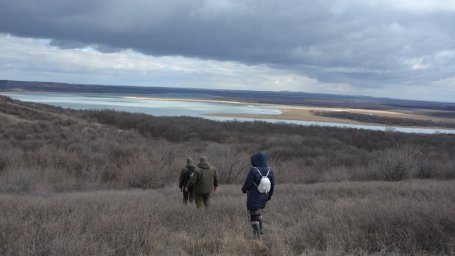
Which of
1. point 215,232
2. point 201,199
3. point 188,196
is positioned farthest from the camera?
point 188,196

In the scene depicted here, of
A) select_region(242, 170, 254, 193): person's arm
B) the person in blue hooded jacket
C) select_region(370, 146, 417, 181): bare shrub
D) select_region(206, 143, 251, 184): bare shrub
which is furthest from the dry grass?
select_region(370, 146, 417, 181): bare shrub

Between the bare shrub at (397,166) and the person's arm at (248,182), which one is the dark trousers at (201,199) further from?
the bare shrub at (397,166)

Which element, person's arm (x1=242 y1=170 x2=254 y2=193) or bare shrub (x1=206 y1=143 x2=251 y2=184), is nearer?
person's arm (x1=242 y1=170 x2=254 y2=193)

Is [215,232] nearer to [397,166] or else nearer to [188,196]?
[188,196]

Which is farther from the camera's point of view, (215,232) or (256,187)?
(256,187)

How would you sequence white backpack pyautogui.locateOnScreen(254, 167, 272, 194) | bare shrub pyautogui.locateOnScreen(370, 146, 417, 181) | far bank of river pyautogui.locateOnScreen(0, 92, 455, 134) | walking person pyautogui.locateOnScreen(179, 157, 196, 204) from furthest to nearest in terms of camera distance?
far bank of river pyautogui.locateOnScreen(0, 92, 455, 134)
bare shrub pyautogui.locateOnScreen(370, 146, 417, 181)
walking person pyautogui.locateOnScreen(179, 157, 196, 204)
white backpack pyautogui.locateOnScreen(254, 167, 272, 194)

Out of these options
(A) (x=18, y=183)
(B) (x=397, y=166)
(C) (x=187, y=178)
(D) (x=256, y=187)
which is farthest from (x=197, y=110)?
(D) (x=256, y=187)

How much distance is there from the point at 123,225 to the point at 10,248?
1.79 m

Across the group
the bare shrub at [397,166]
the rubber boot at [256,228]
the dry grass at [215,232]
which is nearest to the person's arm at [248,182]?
the rubber boot at [256,228]

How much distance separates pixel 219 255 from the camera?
6.17 metres

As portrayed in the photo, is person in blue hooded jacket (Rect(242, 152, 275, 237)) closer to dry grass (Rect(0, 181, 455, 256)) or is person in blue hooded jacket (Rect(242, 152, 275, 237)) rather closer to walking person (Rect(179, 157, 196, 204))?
dry grass (Rect(0, 181, 455, 256))

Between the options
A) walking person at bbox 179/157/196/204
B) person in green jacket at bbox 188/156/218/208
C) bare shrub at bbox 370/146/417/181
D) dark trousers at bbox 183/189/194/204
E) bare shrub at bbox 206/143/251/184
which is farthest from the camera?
bare shrub at bbox 370/146/417/181

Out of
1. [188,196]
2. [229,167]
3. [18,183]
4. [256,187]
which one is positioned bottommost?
[229,167]

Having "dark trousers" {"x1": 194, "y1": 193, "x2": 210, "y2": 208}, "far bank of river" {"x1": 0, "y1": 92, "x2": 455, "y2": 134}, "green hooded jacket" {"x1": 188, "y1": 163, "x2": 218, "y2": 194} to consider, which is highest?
"green hooded jacket" {"x1": 188, "y1": 163, "x2": 218, "y2": 194}
